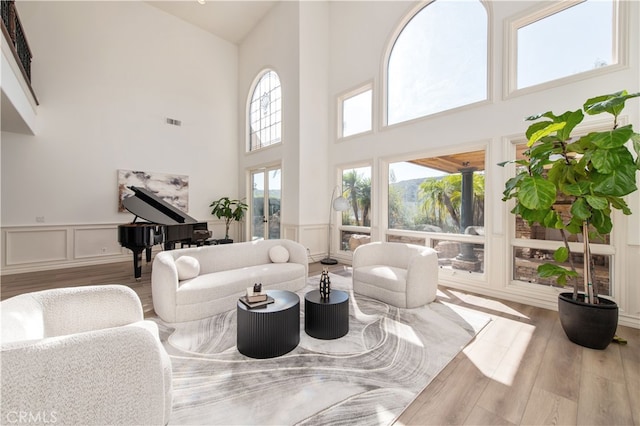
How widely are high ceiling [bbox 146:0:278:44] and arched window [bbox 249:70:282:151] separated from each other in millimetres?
1395

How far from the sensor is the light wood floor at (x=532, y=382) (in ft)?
5.25

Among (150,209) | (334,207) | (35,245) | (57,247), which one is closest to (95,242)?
(57,247)

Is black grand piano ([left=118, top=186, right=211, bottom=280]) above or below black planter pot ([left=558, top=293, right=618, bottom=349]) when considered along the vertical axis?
above

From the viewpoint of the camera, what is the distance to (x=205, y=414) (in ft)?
5.15

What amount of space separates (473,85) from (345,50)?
3022 millimetres

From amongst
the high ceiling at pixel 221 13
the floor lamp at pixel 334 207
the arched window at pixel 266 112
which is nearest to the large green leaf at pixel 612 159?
the floor lamp at pixel 334 207

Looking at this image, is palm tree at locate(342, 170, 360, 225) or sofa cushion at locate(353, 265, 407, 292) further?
palm tree at locate(342, 170, 360, 225)

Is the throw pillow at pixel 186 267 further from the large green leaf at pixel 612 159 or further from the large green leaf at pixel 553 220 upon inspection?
the large green leaf at pixel 612 159

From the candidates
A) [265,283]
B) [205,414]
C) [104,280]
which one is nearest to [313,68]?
[265,283]

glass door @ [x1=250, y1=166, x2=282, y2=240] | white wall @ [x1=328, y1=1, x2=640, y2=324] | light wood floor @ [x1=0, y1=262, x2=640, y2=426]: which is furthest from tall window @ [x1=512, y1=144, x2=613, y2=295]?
glass door @ [x1=250, y1=166, x2=282, y2=240]

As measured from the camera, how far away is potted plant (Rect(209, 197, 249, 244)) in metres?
7.09

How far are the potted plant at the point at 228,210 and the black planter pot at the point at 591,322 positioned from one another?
6.46 metres

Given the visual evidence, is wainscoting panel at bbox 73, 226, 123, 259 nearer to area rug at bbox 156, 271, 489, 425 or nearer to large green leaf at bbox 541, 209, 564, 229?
area rug at bbox 156, 271, 489, 425

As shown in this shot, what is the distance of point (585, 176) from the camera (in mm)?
2387
